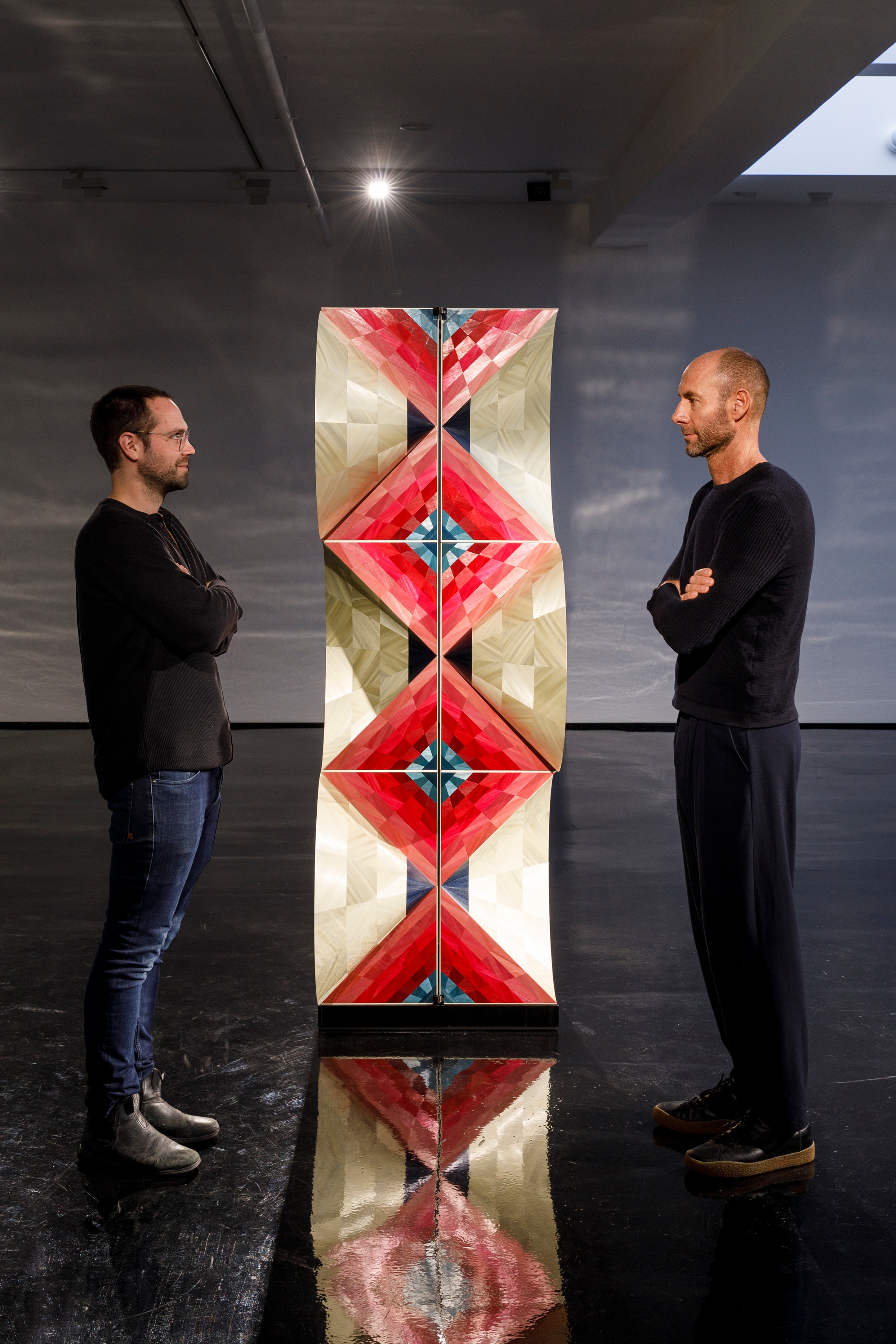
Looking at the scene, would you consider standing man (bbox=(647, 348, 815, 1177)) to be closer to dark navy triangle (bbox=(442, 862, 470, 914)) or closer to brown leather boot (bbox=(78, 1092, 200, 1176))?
dark navy triangle (bbox=(442, 862, 470, 914))

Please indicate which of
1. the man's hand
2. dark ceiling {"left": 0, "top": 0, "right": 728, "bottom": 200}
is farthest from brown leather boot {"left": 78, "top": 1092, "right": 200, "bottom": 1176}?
dark ceiling {"left": 0, "top": 0, "right": 728, "bottom": 200}

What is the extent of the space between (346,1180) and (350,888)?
0.86 metres

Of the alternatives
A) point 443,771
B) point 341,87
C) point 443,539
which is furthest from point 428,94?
point 443,771

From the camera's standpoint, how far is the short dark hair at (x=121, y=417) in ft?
7.70

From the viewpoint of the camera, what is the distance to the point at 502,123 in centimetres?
760

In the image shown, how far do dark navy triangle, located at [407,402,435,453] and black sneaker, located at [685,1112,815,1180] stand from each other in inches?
71.1

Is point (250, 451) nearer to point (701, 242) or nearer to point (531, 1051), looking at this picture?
point (701, 242)

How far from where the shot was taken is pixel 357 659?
304 centimetres

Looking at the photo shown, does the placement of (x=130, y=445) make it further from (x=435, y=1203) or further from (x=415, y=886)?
(x=435, y=1203)

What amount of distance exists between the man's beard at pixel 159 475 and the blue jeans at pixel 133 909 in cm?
61

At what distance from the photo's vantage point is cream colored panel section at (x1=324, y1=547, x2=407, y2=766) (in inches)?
119

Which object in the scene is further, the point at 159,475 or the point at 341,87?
the point at 341,87

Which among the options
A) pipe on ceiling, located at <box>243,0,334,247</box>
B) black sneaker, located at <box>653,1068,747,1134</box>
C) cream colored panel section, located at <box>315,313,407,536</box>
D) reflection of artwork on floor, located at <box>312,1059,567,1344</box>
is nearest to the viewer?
reflection of artwork on floor, located at <box>312,1059,567,1344</box>

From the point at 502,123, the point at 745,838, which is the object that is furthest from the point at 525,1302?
the point at 502,123
